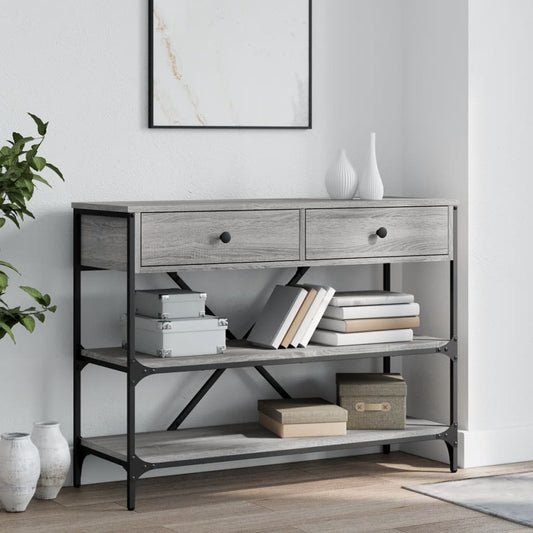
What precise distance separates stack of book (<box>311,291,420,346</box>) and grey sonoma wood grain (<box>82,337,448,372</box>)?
32 millimetres

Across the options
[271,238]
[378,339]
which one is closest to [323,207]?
[271,238]

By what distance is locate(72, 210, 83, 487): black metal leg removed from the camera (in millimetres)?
3764

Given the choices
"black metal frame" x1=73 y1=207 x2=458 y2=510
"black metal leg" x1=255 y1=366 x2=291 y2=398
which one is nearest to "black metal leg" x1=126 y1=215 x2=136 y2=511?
"black metal frame" x1=73 y1=207 x2=458 y2=510

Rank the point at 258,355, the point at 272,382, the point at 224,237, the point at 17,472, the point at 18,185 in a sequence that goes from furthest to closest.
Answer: the point at 272,382 < the point at 258,355 < the point at 224,237 < the point at 17,472 < the point at 18,185

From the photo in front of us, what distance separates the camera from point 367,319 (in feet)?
13.0

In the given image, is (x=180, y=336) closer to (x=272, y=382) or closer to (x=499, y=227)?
(x=272, y=382)

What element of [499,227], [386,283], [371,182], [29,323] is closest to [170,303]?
[29,323]

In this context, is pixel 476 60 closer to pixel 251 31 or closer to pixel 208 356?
pixel 251 31

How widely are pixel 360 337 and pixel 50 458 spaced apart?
1.12m

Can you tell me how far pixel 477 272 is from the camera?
4.16 meters

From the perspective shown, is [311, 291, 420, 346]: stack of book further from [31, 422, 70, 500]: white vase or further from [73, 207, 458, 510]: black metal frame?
[31, 422, 70, 500]: white vase

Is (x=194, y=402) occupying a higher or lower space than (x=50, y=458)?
higher

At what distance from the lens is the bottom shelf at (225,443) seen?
3.63 metres

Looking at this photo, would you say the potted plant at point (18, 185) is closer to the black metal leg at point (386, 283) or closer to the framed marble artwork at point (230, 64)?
the framed marble artwork at point (230, 64)
